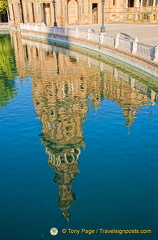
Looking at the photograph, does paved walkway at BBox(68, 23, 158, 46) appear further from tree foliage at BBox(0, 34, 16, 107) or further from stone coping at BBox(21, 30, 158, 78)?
tree foliage at BBox(0, 34, 16, 107)

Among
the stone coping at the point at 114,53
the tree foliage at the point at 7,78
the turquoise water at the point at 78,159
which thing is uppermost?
the stone coping at the point at 114,53

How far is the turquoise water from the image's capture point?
532 cm

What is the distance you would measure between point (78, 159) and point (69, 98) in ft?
18.2

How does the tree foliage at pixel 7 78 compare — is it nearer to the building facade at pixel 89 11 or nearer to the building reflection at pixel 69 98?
the building reflection at pixel 69 98

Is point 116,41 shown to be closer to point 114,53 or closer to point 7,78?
Result: point 114,53

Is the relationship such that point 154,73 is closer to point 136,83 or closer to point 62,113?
point 136,83

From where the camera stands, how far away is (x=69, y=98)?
12539mm

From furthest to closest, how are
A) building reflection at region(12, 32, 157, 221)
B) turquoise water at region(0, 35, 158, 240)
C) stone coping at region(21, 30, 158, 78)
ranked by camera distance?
stone coping at region(21, 30, 158, 78) → building reflection at region(12, 32, 157, 221) → turquoise water at region(0, 35, 158, 240)

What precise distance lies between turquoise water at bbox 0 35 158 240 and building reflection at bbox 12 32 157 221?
38 millimetres

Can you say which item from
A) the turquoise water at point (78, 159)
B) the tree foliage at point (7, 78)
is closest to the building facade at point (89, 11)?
the tree foliage at point (7, 78)

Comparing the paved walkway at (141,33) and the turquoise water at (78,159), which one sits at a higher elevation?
the paved walkway at (141,33)

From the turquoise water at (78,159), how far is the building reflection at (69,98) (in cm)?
4

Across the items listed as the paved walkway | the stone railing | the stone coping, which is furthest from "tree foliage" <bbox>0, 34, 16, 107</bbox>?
the paved walkway

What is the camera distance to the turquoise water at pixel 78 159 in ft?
17.5
